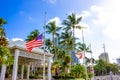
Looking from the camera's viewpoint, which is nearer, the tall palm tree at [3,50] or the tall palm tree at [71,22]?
the tall palm tree at [3,50]

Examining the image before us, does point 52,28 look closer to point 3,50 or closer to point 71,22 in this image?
point 71,22

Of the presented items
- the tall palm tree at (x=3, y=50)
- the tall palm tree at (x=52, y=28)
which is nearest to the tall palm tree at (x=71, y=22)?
the tall palm tree at (x=52, y=28)

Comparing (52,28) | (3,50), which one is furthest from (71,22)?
(3,50)

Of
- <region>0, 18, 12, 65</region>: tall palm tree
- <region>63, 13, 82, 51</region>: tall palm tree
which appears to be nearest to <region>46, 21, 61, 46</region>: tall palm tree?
<region>63, 13, 82, 51</region>: tall palm tree

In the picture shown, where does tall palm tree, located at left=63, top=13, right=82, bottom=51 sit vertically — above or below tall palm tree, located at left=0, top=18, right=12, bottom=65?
above

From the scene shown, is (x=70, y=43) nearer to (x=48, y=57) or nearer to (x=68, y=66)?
(x=68, y=66)

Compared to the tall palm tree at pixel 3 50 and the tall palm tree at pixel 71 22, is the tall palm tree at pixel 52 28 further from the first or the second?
the tall palm tree at pixel 3 50

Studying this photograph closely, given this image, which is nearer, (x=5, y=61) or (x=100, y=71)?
(x=5, y=61)

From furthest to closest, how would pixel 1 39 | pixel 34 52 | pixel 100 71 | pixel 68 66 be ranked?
1. pixel 100 71
2. pixel 68 66
3. pixel 34 52
4. pixel 1 39

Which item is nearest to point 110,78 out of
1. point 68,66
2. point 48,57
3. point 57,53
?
point 48,57

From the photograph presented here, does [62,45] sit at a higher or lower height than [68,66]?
higher

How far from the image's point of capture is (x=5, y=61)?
599 inches

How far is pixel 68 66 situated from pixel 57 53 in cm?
840

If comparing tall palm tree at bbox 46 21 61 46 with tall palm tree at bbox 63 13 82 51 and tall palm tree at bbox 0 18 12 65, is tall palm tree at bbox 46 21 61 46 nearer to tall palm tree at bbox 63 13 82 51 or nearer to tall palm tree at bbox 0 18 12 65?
tall palm tree at bbox 63 13 82 51
